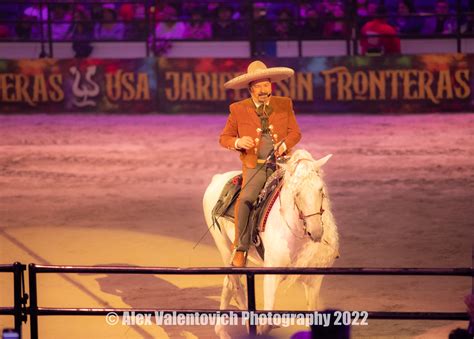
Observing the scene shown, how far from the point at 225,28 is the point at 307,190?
14203 millimetres

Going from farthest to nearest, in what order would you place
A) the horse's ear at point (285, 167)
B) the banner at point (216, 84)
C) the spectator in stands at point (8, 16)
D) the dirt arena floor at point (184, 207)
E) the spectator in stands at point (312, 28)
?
the spectator in stands at point (8, 16) → the spectator in stands at point (312, 28) → the banner at point (216, 84) → the dirt arena floor at point (184, 207) → the horse's ear at point (285, 167)

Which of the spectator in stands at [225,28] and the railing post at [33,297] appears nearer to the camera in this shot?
the railing post at [33,297]

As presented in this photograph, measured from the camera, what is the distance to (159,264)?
10586mm

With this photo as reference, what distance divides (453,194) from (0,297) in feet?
22.2

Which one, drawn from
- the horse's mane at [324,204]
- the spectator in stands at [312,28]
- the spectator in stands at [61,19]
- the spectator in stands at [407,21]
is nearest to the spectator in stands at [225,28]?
the spectator in stands at [312,28]

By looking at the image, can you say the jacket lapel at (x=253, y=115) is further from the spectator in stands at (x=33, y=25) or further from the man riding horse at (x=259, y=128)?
the spectator in stands at (x=33, y=25)

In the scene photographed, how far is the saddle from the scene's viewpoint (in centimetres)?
802

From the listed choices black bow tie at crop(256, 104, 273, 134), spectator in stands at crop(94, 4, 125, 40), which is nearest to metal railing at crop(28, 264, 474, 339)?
black bow tie at crop(256, 104, 273, 134)

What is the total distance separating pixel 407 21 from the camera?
21.0 metres

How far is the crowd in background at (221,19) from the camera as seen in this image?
68.4 ft

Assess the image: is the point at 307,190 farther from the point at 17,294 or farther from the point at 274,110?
the point at 17,294

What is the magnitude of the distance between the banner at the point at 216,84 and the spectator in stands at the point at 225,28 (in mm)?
668

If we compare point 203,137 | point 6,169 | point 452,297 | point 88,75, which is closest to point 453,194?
point 452,297

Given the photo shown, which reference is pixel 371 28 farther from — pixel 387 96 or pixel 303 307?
pixel 303 307
